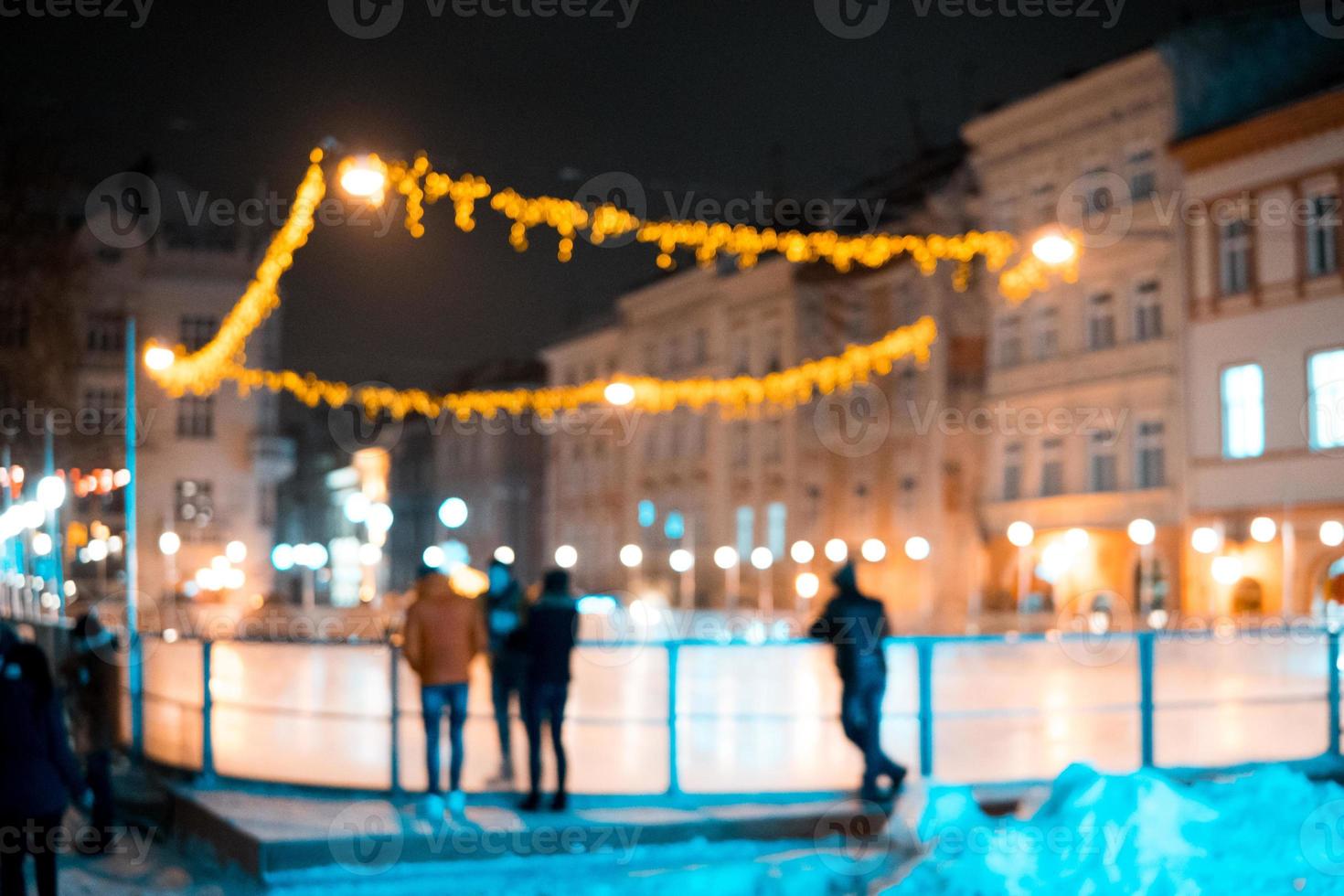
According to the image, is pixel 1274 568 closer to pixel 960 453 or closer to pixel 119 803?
pixel 960 453

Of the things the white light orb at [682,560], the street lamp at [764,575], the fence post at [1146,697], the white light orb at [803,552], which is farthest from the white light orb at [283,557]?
the fence post at [1146,697]

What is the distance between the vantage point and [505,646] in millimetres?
13359

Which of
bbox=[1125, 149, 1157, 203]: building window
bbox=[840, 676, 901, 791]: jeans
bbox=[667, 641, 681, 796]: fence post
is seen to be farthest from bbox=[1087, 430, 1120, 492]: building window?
bbox=[667, 641, 681, 796]: fence post

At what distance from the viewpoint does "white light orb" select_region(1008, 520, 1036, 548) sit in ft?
141

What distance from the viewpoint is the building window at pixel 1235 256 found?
3694 cm

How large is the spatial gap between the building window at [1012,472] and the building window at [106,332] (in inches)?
1297

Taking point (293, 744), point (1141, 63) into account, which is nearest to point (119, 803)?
point (293, 744)

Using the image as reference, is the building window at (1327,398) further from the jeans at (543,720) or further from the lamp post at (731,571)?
the lamp post at (731,571)

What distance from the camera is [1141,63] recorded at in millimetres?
39062

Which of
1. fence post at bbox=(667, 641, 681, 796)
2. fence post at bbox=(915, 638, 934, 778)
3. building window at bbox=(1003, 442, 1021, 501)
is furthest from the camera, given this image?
building window at bbox=(1003, 442, 1021, 501)

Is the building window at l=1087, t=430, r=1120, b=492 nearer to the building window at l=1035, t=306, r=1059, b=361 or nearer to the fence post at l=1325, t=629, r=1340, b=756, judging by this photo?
the building window at l=1035, t=306, r=1059, b=361

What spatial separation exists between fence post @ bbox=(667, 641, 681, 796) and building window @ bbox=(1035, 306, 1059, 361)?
33384 millimetres

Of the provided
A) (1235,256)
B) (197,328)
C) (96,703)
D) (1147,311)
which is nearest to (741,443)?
(197,328)

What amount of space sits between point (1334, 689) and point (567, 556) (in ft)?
196
